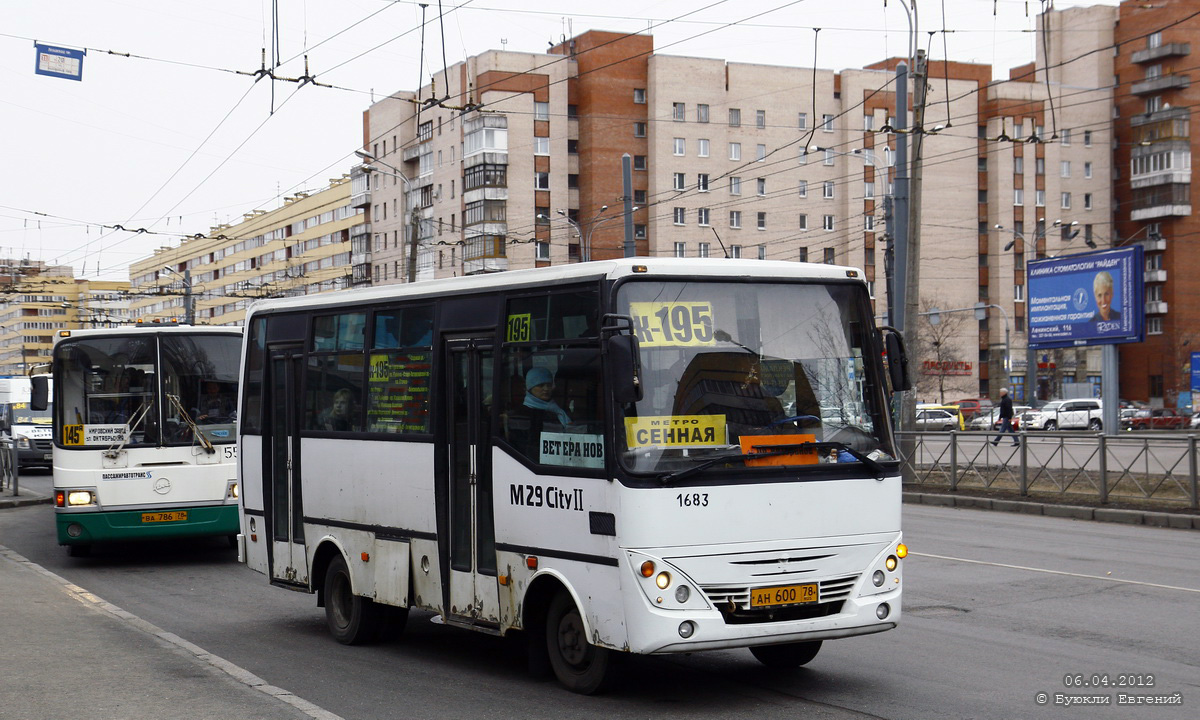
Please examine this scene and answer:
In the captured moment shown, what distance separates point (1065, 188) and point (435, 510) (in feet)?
293

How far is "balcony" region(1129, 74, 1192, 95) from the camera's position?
8544 cm

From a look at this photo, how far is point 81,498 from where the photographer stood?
1520cm

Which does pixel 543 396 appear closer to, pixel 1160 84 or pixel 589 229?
pixel 589 229

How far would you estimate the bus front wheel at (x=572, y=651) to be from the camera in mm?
7633

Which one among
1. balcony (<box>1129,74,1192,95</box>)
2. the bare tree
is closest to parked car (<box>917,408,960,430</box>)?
the bare tree

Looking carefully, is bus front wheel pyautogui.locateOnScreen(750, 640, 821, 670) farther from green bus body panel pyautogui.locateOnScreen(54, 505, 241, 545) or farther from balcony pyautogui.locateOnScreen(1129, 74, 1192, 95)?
balcony pyautogui.locateOnScreen(1129, 74, 1192, 95)

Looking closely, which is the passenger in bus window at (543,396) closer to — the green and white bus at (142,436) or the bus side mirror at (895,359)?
the bus side mirror at (895,359)

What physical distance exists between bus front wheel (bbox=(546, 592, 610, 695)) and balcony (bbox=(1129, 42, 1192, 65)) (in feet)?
294

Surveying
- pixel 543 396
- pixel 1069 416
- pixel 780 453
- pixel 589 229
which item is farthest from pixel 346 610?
pixel 589 229

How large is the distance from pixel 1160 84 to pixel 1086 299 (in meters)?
63.9

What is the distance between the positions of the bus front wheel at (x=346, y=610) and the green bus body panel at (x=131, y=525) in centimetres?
517

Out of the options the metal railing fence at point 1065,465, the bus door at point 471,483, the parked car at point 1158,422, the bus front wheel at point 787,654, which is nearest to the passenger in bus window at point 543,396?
the bus door at point 471,483

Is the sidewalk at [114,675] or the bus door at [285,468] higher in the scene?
the bus door at [285,468]

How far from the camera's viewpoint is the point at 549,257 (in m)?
78.3
